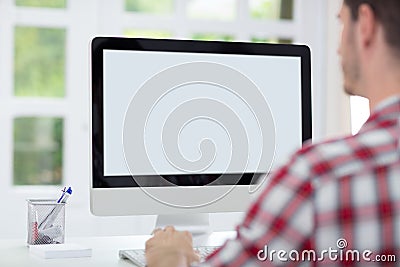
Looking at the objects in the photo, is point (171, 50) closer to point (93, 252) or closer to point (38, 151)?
point (93, 252)

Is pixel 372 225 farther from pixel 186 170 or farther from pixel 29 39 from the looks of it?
A: pixel 29 39

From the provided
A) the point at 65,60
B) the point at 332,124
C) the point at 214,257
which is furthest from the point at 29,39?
the point at 214,257

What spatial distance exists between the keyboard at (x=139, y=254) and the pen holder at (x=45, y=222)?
0.22 m

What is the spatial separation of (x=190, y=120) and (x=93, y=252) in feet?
1.25

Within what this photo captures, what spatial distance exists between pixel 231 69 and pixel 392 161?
1094 mm

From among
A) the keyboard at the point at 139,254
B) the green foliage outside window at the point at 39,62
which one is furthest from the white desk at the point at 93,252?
the green foliage outside window at the point at 39,62

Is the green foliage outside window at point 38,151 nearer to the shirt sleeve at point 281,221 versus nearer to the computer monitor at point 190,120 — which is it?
the computer monitor at point 190,120

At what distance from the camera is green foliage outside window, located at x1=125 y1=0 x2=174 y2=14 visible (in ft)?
11.6

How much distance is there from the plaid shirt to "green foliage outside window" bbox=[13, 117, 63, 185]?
268 centimetres

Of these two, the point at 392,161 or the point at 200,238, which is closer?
the point at 392,161

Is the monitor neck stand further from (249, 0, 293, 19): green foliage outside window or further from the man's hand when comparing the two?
(249, 0, 293, 19): green foliage outside window

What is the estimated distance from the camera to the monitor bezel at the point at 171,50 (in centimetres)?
176

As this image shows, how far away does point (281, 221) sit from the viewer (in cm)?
82

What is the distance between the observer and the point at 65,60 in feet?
11.2
